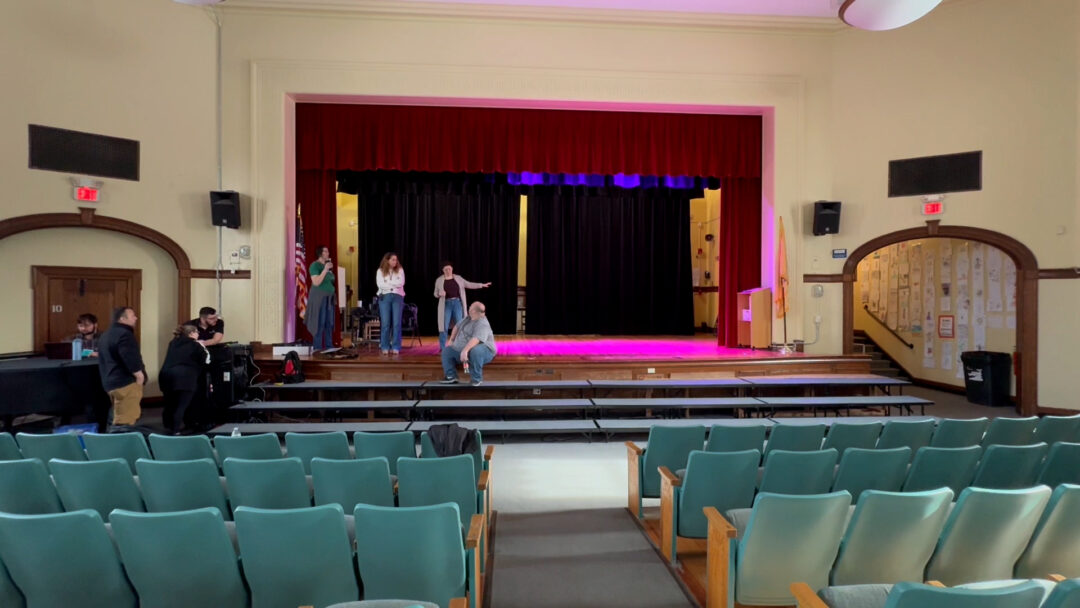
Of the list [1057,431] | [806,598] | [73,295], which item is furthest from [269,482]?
[73,295]

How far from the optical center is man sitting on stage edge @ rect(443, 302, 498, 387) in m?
8.05

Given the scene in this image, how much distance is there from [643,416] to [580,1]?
254 inches

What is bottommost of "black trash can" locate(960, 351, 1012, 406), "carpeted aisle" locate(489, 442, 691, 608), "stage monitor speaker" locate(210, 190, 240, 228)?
"carpeted aisle" locate(489, 442, 691, 608)

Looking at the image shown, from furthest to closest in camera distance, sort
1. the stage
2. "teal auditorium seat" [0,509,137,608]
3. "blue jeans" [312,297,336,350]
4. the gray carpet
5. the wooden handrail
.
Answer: the wooden handrail
"blue jeans" [312,297,336,350]
the stage
the gray carpet
"teal auditorium seat" [0,509,137,608]

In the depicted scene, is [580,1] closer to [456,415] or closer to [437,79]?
[437,79]

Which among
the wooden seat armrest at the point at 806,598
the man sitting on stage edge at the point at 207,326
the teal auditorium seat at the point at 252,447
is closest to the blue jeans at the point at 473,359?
the man sitting on stage edge at the point at 207,326

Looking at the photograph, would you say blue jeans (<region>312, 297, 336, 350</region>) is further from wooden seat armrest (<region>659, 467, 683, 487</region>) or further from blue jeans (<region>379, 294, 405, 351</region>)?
wooden seat armrest (<region>659, 467, 683, 487</region>)

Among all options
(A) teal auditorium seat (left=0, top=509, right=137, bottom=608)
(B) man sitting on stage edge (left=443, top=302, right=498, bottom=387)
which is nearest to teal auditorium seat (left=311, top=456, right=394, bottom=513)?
(A) teal auditorium seat (left=0, top=509, right=137, bottom=608)

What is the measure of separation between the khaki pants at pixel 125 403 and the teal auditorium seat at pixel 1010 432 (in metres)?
7.93

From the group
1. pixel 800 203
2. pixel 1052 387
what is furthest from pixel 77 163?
pixel 1052 387

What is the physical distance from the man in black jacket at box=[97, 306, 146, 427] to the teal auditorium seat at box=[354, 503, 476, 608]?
5.03m

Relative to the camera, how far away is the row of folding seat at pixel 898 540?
2.75m

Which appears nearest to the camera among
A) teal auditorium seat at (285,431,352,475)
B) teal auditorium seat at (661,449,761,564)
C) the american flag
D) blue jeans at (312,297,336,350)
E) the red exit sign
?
teal auditorium seat at (661,449,761,564)

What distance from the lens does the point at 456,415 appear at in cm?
811
